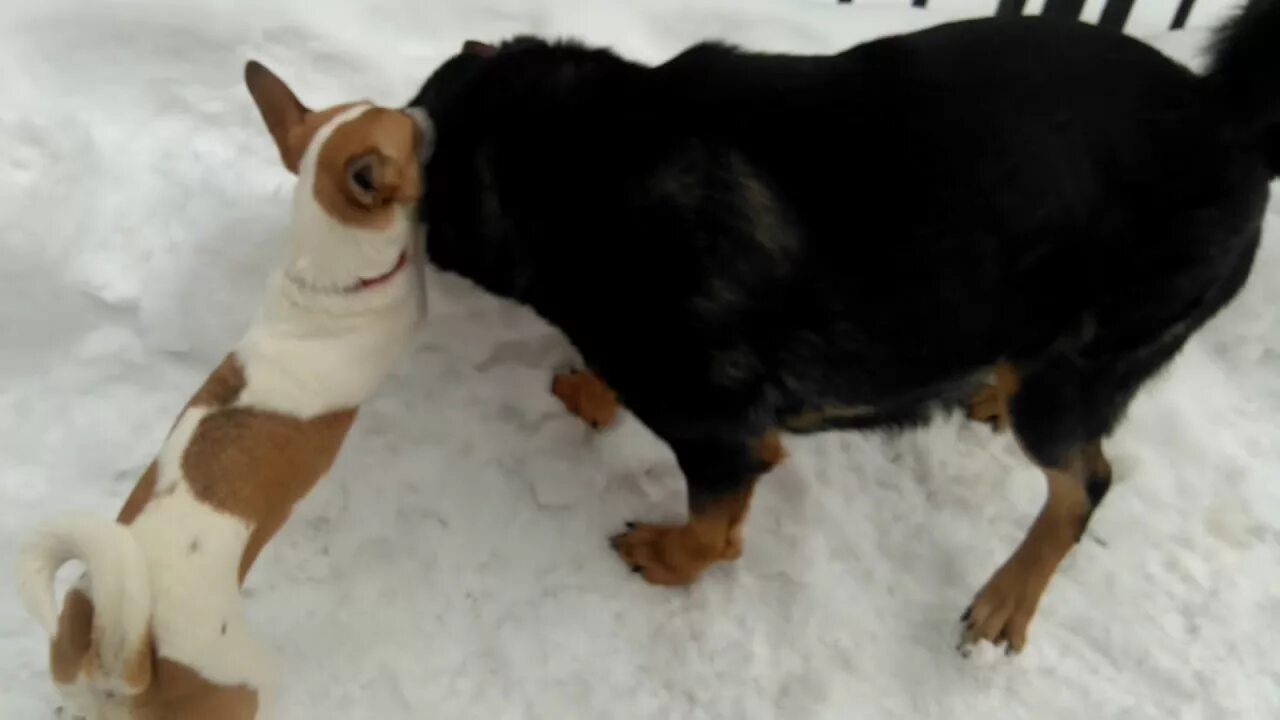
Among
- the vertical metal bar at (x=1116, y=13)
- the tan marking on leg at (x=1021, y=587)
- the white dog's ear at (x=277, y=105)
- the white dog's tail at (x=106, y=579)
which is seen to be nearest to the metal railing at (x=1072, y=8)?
the vertical metal bar at (x=1116, y=13)

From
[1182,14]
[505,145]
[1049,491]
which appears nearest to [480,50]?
[505,145]

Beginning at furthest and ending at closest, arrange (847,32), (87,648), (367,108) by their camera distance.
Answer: (847,32), (367,108), (87,648)

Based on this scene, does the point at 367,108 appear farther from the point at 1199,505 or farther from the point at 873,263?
the point at 1199,505

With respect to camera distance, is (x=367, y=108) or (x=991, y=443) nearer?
(x=367, y=108)

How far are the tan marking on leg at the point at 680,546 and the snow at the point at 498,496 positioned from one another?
0.13 ft

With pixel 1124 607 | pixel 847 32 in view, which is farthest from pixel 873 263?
pixel 847 32

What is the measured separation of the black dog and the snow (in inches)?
17.9

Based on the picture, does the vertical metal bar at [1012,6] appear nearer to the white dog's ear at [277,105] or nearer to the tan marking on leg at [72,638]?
the white dog's ear at [277,105]

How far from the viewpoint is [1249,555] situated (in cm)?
198

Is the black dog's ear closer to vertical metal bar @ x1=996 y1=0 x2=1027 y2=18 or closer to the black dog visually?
the black dog

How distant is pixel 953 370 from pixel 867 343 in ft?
0.50

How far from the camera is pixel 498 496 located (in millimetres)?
1905

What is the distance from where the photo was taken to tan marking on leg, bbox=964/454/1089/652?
1.81 m

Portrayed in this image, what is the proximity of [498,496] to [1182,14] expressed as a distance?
84.7 inches
